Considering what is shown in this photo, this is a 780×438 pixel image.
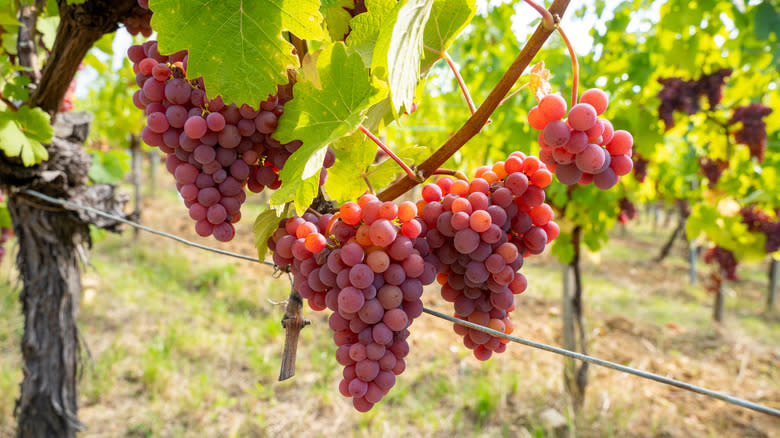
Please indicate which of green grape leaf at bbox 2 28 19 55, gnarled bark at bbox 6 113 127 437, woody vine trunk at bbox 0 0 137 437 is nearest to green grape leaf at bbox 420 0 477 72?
woody vine trunk at bbox 0 0 137 437

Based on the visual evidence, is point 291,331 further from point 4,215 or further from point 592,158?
point 4,215

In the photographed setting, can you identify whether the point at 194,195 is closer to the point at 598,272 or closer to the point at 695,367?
the point at 695,367

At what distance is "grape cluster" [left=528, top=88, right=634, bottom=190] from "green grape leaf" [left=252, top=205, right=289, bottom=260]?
17.9 inches

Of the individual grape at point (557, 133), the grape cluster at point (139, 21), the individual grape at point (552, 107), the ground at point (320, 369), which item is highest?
the grape cluster at point (139, 21)

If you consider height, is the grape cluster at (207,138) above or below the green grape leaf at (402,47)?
below

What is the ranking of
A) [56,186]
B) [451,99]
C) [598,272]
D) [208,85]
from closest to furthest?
[208,85], [56,186], [451,99], [598,272]

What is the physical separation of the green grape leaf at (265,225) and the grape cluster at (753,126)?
3254mm

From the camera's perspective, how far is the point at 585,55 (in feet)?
9.21

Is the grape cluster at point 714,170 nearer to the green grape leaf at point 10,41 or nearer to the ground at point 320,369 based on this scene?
the ground at point 320,369

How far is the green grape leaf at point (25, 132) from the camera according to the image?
1.42m

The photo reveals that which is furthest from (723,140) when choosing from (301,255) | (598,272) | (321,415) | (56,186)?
(598,272)

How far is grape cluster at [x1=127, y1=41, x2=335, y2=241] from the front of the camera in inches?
29.0

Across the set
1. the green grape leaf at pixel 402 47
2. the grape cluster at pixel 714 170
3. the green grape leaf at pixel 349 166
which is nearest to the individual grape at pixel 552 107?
the green grape leaf at pixel 402 47

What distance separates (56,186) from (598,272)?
947 centimetres
